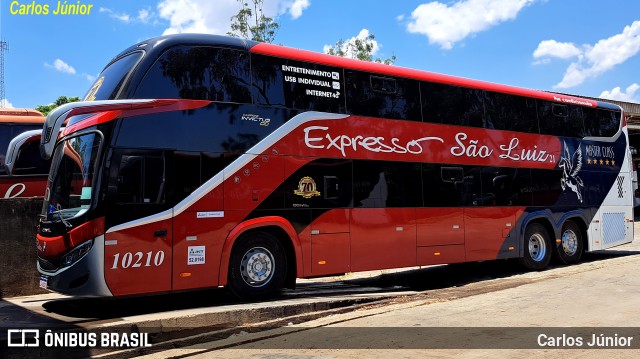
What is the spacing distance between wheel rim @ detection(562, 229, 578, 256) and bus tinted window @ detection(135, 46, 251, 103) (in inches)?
365

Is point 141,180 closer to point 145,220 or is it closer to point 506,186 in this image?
point 145,220

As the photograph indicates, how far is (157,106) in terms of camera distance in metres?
7.32

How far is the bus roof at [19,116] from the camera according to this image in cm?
1167

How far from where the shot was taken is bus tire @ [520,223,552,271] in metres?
12.2

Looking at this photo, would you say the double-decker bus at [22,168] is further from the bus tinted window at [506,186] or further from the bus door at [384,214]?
the bus tinted window at [506,186]

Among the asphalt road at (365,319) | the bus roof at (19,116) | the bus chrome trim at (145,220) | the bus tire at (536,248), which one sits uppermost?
the bus roof at (19,116)

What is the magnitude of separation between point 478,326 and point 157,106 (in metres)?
5.31

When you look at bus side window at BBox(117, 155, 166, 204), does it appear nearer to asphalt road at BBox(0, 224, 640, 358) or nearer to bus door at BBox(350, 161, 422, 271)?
asphalt road at BBox(0, 224, 640, 358)

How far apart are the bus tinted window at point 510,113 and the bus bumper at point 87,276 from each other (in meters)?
8.54

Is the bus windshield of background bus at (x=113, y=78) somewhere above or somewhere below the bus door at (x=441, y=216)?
above

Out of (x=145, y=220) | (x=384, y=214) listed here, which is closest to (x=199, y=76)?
(x=145, y=220)

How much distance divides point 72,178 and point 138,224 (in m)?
1.17

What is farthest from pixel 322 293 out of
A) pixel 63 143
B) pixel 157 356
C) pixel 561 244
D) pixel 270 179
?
pixel 561 244

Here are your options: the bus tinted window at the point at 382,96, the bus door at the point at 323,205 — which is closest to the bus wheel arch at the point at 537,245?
the bus tinted window at the point at 382,96
